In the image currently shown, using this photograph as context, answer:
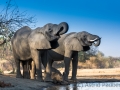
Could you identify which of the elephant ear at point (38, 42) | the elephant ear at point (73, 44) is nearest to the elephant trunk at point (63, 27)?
the elephant ear at point (38, 42)

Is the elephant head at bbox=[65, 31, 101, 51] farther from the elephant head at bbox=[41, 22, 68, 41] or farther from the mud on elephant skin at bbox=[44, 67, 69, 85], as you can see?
the elephant head at bbox=[41, 22, 68, 41]

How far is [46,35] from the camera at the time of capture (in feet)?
57.3

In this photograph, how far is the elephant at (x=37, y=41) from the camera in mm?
17047

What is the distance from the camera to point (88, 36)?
19.4 meters

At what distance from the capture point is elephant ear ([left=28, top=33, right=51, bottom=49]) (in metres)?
17.5

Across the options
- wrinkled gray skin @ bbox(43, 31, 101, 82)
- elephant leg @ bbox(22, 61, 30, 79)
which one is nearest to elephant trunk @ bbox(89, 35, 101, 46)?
wrinkled gray skin @ bbox(43, 31, 101, 82)

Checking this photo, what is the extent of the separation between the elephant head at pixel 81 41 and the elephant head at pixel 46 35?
2.54 metres

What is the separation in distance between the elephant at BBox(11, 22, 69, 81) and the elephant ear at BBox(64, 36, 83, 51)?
2.34 meters

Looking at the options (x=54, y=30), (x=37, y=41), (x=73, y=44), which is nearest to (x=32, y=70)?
(x=37, y=41)

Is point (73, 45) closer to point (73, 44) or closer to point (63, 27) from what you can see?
point (73, 44)

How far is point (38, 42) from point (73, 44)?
3.14m

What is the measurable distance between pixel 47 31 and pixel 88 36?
318 cm

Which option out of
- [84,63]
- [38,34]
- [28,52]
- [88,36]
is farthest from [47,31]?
[84,63]

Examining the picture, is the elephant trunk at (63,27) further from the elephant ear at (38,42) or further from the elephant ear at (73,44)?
the elephant ear at (73,44)
